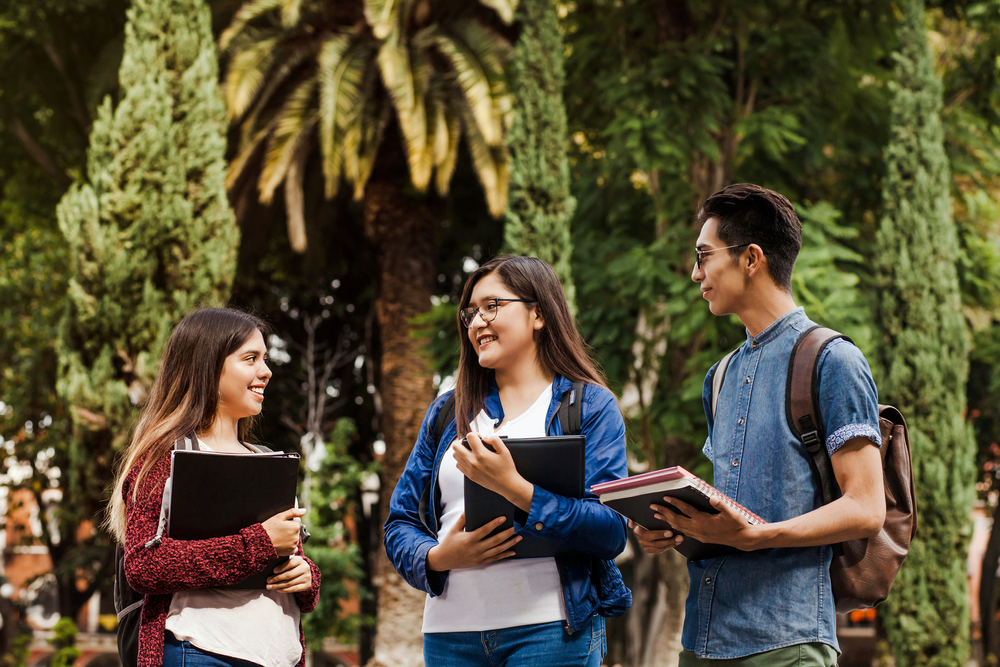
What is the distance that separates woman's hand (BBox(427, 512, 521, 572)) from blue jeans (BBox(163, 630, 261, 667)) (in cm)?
71

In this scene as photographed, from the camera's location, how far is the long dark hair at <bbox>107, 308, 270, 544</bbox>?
8.81ft

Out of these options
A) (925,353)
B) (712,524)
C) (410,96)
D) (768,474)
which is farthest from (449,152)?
(712,524)

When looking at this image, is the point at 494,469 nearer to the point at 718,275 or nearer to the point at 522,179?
the point at 718,275

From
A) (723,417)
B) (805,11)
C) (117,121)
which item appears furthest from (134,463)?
(805,11)

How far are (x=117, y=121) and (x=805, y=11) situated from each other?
8357 mm

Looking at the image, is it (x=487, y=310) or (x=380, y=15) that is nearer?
(x=487, y=310)

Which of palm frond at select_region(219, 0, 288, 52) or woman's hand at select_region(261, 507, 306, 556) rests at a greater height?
palm frond at select_region(219, 0, 288, 52)

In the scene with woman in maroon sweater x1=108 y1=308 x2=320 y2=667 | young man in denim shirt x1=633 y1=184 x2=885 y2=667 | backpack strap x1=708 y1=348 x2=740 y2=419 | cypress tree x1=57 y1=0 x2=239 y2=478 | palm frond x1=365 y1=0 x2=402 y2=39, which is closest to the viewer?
young man in denim shirt x1=633 y1=184 x2=885 y2=667

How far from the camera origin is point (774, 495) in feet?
7.16

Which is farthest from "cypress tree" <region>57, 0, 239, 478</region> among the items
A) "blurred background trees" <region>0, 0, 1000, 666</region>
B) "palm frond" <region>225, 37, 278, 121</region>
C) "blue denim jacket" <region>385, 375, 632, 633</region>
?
"blue denim jacket" <region>385, 375, 632, 633</region>

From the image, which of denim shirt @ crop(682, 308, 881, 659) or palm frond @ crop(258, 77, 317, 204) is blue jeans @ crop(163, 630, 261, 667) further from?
palm frond @ crop(258, 77, 317, 204)

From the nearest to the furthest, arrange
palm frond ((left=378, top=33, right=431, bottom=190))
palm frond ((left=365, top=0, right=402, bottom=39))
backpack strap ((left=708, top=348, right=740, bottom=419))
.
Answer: backpack strap ((left=708, top=348, right=740, bottom=419)) → palm frond ((left=365, top=0, right=402, bottom=39)) → palm frond ((left=378, top=33, right=431, bottom=190))

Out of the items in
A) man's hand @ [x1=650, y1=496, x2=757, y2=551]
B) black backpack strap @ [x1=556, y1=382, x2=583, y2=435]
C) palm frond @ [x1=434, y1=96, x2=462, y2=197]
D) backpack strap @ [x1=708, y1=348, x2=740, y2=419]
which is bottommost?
man's hand @ [x1=650, y1=496, x2=757, y2=551]

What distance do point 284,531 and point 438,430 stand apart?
1.81 feet
